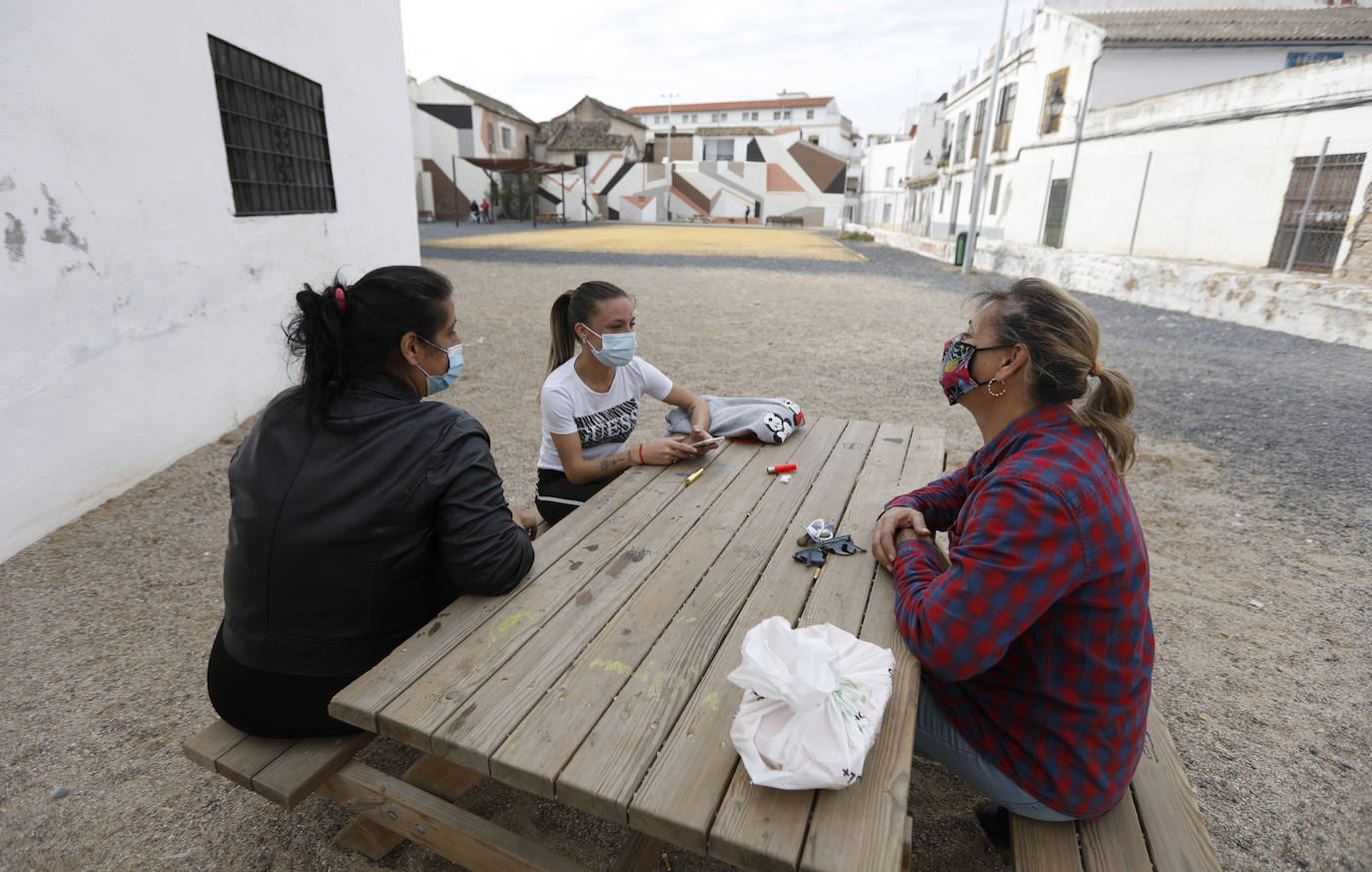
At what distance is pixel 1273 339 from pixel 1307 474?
17.5 ft

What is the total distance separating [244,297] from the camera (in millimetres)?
5219

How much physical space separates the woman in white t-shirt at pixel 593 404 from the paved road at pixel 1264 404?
145 inches

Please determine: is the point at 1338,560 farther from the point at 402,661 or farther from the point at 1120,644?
the point at 402,661

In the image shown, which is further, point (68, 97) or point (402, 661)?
point (68, 97)

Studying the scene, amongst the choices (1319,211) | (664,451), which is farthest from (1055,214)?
(664,451)

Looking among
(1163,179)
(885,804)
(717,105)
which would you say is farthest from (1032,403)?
Answer: (717,105)

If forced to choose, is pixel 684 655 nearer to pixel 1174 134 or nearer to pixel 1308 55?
pixel 1174 134

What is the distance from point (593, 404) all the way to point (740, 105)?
6979 centimetres

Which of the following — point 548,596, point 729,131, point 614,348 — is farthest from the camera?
point 729,131

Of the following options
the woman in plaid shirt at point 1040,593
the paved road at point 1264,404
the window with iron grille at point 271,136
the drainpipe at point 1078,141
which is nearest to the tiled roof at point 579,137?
the drainpipe at point 1078,141

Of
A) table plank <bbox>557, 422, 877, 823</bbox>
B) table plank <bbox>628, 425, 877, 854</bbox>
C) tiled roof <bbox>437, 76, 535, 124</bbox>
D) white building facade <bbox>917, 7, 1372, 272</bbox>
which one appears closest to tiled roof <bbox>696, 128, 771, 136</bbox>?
tiled roof <bbox>437, 76, 535, 124</bbox>

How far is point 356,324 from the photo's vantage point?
66.6 inches

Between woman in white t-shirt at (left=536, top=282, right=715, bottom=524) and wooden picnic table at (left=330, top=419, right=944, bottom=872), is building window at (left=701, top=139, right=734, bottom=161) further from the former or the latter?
wooden picnic table at (left=330, top=419, right=944, bottom=872)

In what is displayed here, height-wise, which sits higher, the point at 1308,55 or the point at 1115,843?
the point at 1308,55
